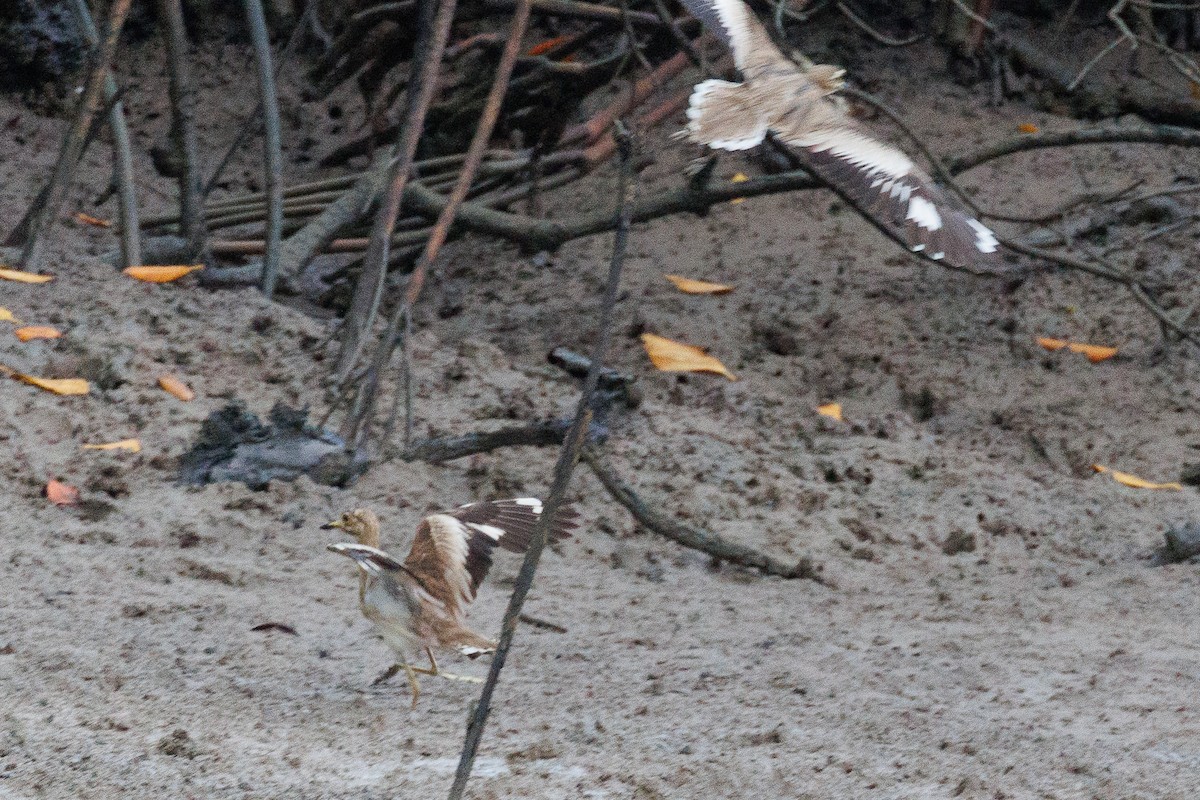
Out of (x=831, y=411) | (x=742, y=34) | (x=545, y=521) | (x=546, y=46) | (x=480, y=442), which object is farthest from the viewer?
(x=546, y=46)

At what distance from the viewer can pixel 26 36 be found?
6062 mm

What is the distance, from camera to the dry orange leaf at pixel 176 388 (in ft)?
12.2

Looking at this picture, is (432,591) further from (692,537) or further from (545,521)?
(692,537)

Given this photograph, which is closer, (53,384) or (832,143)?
(832,143)

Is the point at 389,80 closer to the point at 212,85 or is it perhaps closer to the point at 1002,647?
the point at 212,85

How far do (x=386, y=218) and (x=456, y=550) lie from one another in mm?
1725

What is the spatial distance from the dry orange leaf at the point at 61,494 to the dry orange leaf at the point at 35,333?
26.3 inches

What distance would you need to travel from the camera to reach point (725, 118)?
265 cm

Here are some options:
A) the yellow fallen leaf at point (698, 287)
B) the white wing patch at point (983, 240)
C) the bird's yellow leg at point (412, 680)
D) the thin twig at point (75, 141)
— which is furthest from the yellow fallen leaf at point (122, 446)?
the yellow fallen leaf at point (698, 287)

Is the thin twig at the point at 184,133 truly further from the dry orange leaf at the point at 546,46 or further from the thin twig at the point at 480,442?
A: the dry orange leaf at the point at 546,46

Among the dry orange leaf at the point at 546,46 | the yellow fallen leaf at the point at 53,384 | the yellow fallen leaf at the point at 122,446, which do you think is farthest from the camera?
the dry orange leaf at the point at 546,46

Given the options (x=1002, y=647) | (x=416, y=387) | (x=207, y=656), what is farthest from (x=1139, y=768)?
(x=416, y=387)

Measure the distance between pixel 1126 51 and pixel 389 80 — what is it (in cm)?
362

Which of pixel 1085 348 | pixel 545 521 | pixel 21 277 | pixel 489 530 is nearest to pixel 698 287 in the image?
pixel 1085 348
